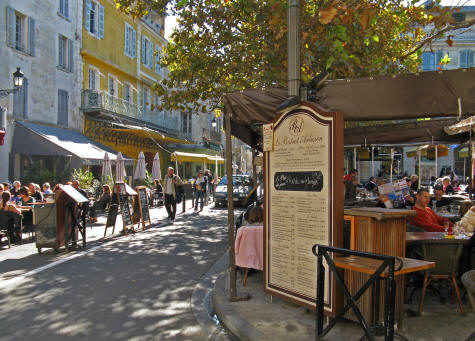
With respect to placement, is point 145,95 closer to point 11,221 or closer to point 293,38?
point 11,221

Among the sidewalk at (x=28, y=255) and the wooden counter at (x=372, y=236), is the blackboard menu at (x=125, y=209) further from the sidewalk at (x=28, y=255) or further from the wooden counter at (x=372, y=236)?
the wooden counter at (x=372, y=236)

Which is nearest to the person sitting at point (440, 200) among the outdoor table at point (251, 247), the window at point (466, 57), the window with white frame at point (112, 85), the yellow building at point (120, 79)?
the outdoor table at point (251, 247)

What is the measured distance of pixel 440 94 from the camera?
15.0 feet

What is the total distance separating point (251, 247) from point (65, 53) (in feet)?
61.3

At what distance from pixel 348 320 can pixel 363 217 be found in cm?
Answer: 122

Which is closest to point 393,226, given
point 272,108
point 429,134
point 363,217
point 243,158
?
point 363,217

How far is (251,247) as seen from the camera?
6402mm

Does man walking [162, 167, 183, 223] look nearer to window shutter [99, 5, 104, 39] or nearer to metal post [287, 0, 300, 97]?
metal post [287, 0, 300, 97]

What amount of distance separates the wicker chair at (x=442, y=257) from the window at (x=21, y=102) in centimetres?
1748

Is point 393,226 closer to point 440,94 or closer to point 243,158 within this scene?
point 440,94

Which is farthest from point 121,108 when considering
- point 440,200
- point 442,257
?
point 442,257

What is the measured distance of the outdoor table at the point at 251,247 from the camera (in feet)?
20.8

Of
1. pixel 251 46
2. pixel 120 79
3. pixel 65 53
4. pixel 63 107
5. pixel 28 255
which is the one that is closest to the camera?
pixel 28 255

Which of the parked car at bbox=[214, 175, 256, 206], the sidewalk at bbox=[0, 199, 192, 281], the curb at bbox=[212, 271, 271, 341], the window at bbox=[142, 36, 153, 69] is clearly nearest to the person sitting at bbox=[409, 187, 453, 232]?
the curb at bbox=[212, 271, 271, 341]
